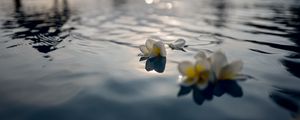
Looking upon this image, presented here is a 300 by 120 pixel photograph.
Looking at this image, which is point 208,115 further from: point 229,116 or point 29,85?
point 29,85

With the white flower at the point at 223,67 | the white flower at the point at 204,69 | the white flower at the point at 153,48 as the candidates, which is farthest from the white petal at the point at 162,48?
the white flower at the point at 223,67

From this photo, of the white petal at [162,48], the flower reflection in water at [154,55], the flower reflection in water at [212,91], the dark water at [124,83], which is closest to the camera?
the dark water at [124,83]

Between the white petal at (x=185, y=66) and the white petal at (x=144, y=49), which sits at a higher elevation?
the white petal at (x=185, y=66)

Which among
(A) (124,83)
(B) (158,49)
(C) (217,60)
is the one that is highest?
(C) (217,60)

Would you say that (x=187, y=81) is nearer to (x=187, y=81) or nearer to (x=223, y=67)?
(x=187, y=81)

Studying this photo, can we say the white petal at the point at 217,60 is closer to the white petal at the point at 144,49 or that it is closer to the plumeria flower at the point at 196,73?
the plumeria flower at the point at 196,73

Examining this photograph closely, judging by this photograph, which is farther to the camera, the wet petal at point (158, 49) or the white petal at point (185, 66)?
the wet petal at point (158, 49)

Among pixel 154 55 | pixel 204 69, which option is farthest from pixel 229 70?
pixel 154 55

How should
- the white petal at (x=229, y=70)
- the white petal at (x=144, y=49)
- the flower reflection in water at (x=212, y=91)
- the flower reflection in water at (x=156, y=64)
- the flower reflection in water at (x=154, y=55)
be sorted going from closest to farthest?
the flower reflection in water at (x=212, y=91)
the white petal at (x=229, y=70)
the flower reflection in water at (x=156, y=64)
the flower reflection in water at (x=154, y=55)
the white petal at (x=144, y=49)
